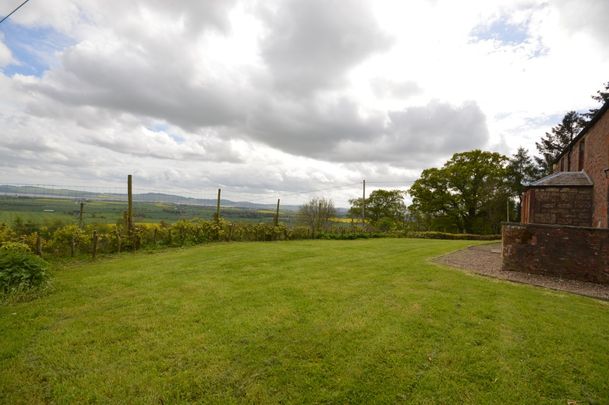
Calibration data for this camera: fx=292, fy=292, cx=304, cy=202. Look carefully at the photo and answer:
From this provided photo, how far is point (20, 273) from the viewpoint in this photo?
5.92m

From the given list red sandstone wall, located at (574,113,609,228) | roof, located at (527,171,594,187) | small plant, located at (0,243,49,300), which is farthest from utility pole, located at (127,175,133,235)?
red sandstone wall, located at (574,113,609,228)

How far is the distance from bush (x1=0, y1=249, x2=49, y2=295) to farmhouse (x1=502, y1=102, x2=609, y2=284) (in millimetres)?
12371

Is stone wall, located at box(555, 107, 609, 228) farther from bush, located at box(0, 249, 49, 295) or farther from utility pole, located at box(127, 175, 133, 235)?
utility pole, located at box(127, 175, 133, 235)

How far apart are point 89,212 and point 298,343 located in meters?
11.3

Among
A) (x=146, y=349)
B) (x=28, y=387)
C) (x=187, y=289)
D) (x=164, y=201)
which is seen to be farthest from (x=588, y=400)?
(x=164, y=201)

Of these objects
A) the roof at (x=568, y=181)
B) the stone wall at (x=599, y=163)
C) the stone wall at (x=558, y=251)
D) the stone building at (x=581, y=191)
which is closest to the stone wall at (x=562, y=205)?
the stone building at (x=581, y=191)

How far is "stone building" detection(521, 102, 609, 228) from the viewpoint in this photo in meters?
12.4

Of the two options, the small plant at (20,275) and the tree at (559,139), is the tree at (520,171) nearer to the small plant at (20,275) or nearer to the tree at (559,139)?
the tree at (559,139)

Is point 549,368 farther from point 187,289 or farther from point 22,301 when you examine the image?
point 22,301

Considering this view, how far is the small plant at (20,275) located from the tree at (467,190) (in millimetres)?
32934

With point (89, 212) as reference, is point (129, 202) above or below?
above

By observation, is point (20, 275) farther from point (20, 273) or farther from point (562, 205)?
point (562, 205)

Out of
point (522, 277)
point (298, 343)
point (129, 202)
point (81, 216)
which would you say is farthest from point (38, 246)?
point (522, 277)

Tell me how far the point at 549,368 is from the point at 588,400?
1.74 feet
